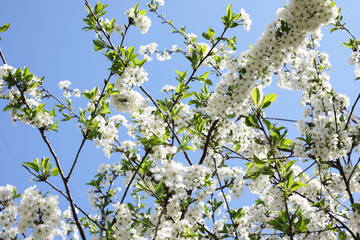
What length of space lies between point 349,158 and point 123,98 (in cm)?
396

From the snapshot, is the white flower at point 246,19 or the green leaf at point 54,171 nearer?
the green leaf at point 54,171

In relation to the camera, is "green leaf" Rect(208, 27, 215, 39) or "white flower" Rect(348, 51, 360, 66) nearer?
"green leaf" Rect(208, 27, 215, 39)

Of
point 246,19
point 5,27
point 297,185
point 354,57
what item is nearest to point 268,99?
point 297,185

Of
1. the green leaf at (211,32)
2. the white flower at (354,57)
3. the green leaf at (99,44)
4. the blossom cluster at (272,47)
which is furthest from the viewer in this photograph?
the white flower at (354,57)

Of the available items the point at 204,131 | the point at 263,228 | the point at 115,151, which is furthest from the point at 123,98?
the point at 263,228

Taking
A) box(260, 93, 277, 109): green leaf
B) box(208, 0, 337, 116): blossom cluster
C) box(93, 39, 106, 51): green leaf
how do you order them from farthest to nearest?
box(93, 39, 106, 51): green leaf
box(208, 0, 337, 116): blossom cluster
box(260, 93, 277, 109): green leaf

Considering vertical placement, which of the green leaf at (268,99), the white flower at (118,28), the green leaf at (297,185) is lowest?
the green leaf at (297,185)

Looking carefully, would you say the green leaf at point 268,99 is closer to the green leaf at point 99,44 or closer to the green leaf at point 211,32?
the green leaf at point 211,32

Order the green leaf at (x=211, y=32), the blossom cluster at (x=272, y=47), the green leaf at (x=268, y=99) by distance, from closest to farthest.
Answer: the green leaf at (x=268, y=99)
the blossom cluster at (x=272, y=47)
the green leaf at (x=211, y=32)

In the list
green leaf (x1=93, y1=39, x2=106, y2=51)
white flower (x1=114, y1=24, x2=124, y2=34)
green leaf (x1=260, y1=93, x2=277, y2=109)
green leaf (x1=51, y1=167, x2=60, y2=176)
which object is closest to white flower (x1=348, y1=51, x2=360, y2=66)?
green leaf (x1=260, y1=93, x2=277, y2=109)

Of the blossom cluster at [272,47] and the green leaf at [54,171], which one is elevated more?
the blossom cluster at [272,47]

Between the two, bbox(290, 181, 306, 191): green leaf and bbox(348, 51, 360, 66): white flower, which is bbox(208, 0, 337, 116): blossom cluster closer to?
bbox(290, 181, 306, 191): green leaf

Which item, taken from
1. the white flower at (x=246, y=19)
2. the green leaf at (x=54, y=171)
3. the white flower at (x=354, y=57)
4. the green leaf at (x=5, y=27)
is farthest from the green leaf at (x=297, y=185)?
the green leaf at (x=5, y=27)

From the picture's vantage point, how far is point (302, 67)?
5734 millimetres
